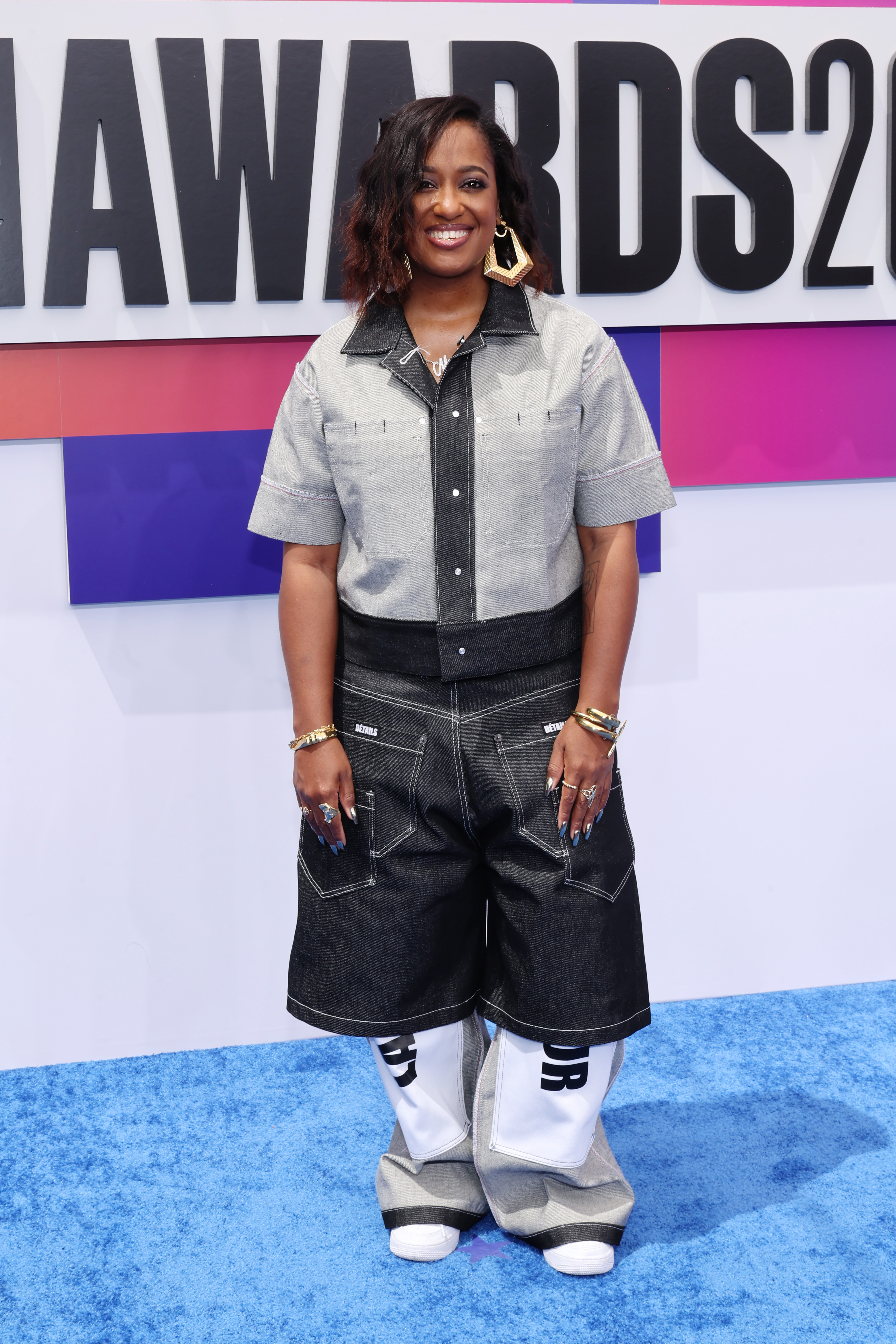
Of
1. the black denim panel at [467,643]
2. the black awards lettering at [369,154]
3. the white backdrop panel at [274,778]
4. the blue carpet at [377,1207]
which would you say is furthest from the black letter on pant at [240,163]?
the blue carpet at [377,1207]

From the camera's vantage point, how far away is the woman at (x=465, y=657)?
5.44 feet

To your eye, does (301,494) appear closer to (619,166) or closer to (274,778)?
(274,778)

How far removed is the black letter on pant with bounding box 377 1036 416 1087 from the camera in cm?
180

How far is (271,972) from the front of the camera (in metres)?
2.48

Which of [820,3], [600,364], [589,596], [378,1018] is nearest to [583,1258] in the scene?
[378,1018]

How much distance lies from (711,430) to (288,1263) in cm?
163

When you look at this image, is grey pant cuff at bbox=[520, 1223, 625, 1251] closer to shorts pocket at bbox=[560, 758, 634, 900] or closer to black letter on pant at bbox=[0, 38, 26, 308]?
shorts pocket at bbox=[560, 758, 634, 900]

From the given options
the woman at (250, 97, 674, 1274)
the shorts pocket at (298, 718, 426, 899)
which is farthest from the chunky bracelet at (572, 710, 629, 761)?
the shorts pocket at (298, 718, 426, 899)

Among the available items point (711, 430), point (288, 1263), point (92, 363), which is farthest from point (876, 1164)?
point (92, 363)

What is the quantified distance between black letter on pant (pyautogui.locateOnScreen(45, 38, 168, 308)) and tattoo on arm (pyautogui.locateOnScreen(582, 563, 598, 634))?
96 cm

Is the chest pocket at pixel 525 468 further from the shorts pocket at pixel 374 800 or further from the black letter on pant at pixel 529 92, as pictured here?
the black letter on pant at pixel 529 92

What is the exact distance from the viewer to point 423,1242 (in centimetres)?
183

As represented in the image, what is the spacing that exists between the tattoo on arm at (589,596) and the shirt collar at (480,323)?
0.33 m

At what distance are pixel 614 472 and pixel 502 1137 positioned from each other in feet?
3.11
